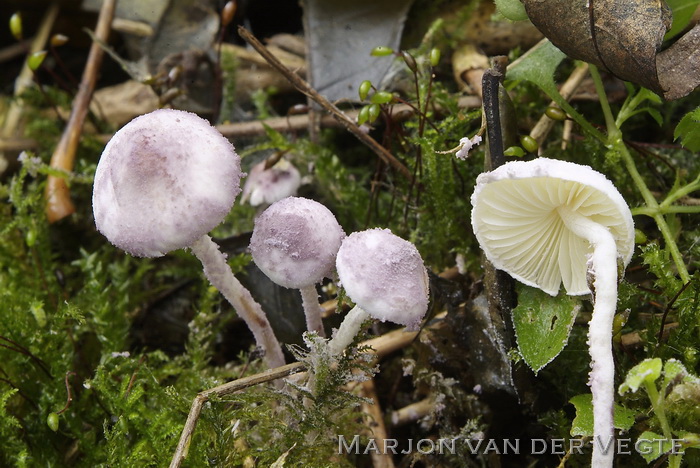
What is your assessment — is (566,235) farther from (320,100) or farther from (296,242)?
(320,100)

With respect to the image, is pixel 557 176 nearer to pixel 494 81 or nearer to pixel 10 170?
pixel 494 81

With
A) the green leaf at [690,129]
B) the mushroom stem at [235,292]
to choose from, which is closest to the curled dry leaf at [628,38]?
the green leaf at [690,129]

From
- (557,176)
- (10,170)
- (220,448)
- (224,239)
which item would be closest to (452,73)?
(224,239)

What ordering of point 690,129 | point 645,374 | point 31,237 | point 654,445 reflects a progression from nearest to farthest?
point 645,374, point 654,445, point 690,129, point 31,237

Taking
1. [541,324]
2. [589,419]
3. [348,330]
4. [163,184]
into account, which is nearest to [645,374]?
[589,419]

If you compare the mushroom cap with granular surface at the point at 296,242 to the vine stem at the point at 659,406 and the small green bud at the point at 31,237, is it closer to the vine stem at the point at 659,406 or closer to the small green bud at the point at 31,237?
the vine stem at the point at 659,406

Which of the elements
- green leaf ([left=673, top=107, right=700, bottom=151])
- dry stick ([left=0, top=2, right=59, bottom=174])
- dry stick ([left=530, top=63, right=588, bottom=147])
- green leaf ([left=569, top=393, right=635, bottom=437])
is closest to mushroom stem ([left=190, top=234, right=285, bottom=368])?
green leaf ([left=569, top=393, right=635, bottom=437])

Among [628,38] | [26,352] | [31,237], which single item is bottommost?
[26,352]
